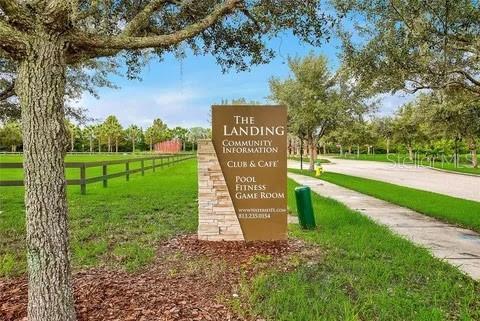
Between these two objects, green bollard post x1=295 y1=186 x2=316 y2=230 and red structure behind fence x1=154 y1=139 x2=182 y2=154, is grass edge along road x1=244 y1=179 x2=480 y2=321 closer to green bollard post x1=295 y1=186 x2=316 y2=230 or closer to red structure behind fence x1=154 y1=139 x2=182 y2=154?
green bollard post x1=295 y1=186 x2=316 y2=230

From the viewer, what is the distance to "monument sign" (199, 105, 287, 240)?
7.09 m

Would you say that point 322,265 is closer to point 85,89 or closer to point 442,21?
point 442,21

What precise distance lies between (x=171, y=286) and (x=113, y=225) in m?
4.10

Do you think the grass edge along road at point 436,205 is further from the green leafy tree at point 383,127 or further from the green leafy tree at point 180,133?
the green leafy tree at point 180,133

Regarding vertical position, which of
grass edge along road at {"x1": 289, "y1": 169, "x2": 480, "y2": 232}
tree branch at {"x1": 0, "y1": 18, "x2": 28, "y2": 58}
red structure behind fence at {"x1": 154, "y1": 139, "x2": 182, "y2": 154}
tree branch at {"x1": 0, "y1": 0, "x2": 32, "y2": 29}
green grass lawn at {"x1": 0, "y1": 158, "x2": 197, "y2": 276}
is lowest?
grass edge along road at {"x1": 289, "y1": 169, "x2": 480, "y2": 232}

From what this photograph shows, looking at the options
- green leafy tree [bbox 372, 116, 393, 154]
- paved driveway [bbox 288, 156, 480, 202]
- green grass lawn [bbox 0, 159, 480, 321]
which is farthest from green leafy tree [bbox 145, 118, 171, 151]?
green grass lawn [bbox 0, 159, 480, 321]

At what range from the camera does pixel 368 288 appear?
455 cm

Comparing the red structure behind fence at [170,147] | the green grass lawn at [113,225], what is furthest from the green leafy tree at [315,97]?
the red structure behind fence at [170,147]

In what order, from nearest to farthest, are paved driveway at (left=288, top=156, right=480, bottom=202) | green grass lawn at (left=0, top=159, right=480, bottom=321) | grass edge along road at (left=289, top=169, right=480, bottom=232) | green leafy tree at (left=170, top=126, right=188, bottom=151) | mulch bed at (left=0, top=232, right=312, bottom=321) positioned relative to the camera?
mulch bed at (left=0, top=232, right=312, bottom=321), green grass lawn at (left=0, top=159, right=480, bottom=321), grass edge along road at (left=289, top=169, right=480, bottom=232), paved driveway at (left=288, top=156, right=480, bottom=202), green leafy tree at (left=170, top=126, right=188, bottom=151)

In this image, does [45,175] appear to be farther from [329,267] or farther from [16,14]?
[329,267]

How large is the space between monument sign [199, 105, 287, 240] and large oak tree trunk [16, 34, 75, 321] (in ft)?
12.6

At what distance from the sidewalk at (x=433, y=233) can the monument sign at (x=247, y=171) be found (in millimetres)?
2331

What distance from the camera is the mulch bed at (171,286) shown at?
383 centimetres

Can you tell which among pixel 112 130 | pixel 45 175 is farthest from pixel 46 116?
pixel 112 130
